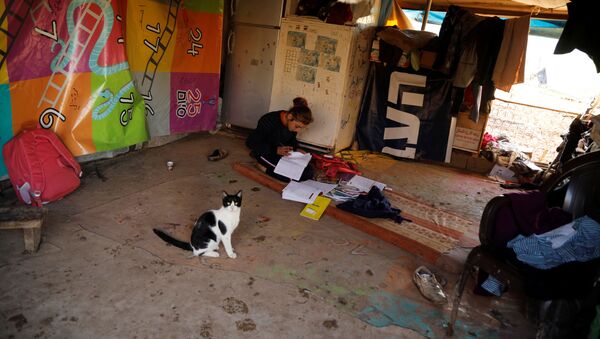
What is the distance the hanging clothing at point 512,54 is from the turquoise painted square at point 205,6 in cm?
371

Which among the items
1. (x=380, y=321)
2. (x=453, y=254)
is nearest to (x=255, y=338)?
(x=380, y=321)

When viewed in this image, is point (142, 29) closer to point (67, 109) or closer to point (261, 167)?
point (67, 109)

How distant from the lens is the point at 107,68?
3670mm

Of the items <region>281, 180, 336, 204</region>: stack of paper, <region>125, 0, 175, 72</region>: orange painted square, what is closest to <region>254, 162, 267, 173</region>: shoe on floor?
<region>281, 180, 336, 204</region>: stack of paper

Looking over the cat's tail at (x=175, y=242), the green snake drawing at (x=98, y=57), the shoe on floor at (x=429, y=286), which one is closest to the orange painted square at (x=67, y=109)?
the green snake drawing at (x=98, y=57)

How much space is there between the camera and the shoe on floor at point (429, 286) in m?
2.54

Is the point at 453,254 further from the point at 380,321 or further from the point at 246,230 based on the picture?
the point at 246,230

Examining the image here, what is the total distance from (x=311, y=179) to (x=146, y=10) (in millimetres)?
2561

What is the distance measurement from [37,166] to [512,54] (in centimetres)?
536

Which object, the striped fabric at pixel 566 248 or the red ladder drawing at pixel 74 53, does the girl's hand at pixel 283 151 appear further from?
the striped fabric at pixel 566 248

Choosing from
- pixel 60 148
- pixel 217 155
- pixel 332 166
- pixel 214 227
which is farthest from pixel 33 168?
pixel 332 166

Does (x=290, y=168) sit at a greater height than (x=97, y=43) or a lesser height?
lesser

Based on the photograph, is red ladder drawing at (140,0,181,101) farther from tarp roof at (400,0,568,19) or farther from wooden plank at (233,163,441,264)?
tarp roof at (400,0,568,19)

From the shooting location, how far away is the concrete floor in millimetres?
2109
